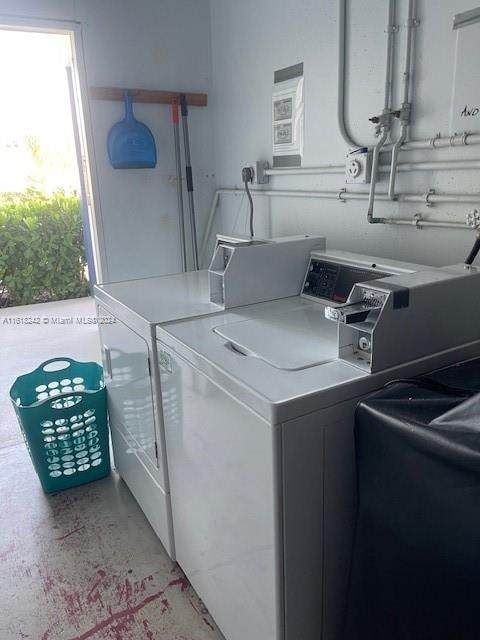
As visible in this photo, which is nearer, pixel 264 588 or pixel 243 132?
pixel 264 588

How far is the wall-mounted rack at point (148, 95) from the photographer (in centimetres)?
266

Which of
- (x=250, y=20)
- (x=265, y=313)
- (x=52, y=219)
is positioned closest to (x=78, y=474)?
(x=265, y=313)

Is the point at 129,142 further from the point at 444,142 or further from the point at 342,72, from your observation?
the point at 444,142

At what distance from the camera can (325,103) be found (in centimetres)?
204

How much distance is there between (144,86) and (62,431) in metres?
2.01

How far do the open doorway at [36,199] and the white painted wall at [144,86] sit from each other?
7.59 ft

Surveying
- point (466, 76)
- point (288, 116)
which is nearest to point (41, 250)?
point (288, 116)

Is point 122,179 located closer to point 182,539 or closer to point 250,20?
point 250,20

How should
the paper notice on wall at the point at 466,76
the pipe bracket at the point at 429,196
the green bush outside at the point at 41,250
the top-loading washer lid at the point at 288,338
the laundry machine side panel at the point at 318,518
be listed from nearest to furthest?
1. the laundry machine side panel at the point at 318,518
2. the top-loading washer lid at the point at 288,338
3. the paper notice on wall at the point at 466,76
4. the pipe bracket at the point at 429,196
5. the green bush outside at the point at 41,250

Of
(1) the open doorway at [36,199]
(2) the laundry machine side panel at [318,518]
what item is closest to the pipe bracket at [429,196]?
(2) the laundry machine side panel at [318,518]

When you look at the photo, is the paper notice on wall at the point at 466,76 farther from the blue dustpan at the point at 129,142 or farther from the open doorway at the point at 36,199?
the open doorway at the point at 36,199

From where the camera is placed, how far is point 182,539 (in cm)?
160

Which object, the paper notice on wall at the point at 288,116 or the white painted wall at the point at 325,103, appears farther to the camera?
the paper notice on wall at the point at 288,116

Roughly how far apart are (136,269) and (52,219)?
10.5 feet
